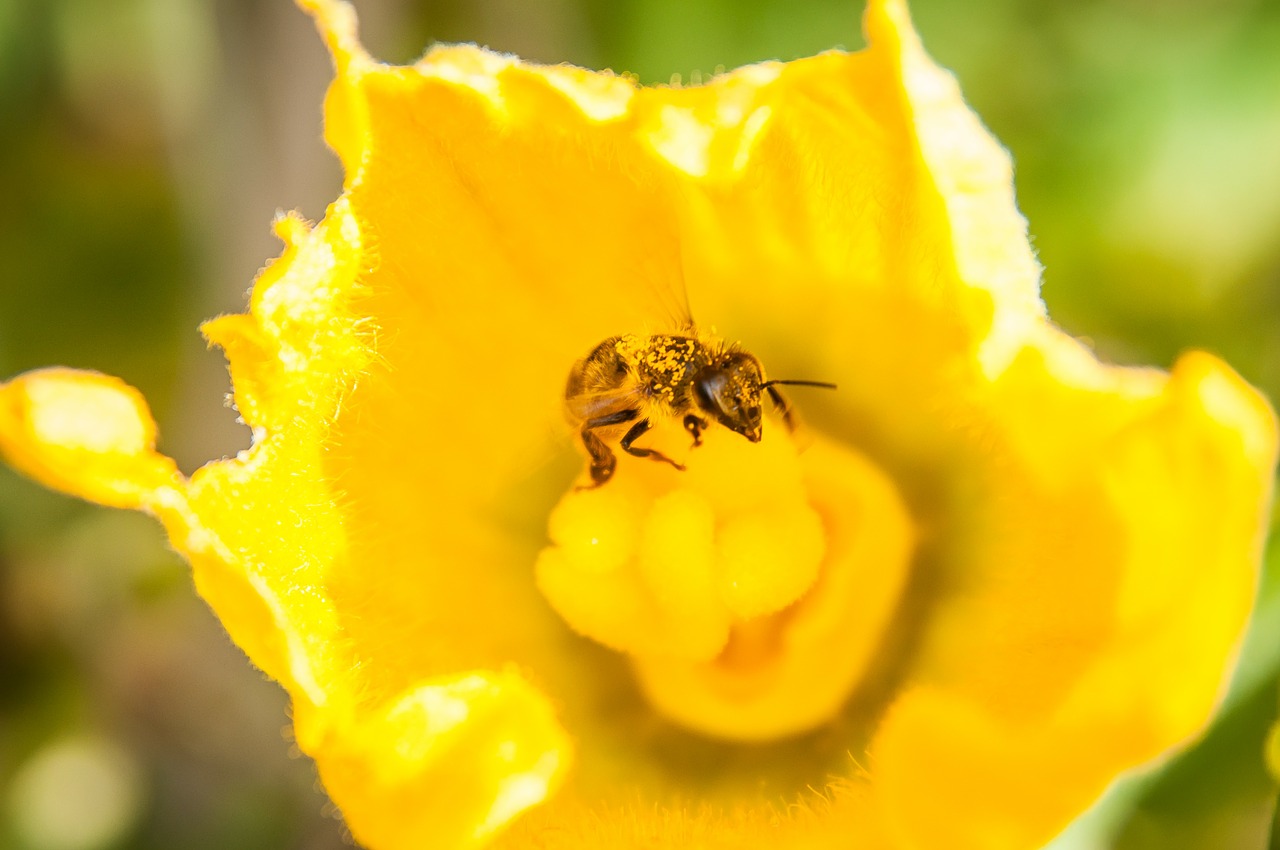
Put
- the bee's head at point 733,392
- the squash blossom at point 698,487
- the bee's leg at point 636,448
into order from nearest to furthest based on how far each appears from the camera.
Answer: the squash blossom at point 698,487
the bee's head at point 733,392
the bee's leg at point 636,448

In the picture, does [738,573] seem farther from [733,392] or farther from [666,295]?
[666,295]

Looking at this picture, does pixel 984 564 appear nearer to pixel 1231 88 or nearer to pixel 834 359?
pixel 834 359

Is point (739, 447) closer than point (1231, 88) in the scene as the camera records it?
Yes

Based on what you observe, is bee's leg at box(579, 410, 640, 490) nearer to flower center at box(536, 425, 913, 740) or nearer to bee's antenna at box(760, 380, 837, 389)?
flower center at box(536, 425, 913, 740)

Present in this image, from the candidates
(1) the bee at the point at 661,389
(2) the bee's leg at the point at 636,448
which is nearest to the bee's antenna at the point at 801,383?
(1) the bee at the point at 661,389

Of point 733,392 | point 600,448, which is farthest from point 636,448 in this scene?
point 733,392

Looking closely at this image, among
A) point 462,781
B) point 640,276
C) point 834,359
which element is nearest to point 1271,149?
point 834,359

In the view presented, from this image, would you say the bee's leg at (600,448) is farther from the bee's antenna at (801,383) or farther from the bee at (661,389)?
the bee's antenna at (801,383)
